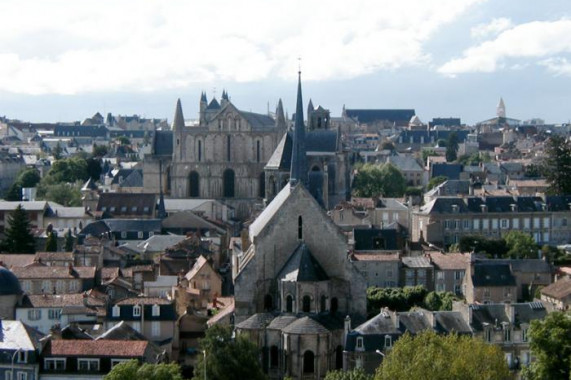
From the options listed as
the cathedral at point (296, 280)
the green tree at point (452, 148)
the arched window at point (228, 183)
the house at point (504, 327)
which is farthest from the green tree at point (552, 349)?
the green tree at point (452, 148)

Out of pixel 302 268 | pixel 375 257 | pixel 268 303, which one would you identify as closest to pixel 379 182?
pixel 375 257

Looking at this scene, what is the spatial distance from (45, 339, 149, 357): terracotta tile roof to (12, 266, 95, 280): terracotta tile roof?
1862 centimetres

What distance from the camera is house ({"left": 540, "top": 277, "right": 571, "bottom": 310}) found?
211 ft

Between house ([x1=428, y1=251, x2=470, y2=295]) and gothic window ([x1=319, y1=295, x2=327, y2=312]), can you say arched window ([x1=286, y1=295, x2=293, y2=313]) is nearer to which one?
gothic window ([x1=319, y1=295, x2=327, y2=312])

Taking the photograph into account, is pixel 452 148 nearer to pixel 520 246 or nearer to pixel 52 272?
pixel 520 246

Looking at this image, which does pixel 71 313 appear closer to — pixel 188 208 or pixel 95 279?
pixel 95 279

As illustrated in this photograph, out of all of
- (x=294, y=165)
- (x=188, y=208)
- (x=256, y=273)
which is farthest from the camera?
(x=188, y=208)

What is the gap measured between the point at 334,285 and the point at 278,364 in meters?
5.56

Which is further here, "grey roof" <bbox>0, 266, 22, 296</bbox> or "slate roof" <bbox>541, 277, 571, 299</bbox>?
"slate roof" <bbox>541, 277, 571, 299</bbox>

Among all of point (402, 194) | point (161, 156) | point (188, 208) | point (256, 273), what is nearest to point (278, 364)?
point (256, 273)

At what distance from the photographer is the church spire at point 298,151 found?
65188 millimetres

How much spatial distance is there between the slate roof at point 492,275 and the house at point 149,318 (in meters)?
20.9

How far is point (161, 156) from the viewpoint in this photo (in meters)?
119

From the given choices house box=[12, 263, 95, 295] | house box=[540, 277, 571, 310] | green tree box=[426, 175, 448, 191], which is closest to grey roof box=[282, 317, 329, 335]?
house box=[540, 277, 571, 310]
